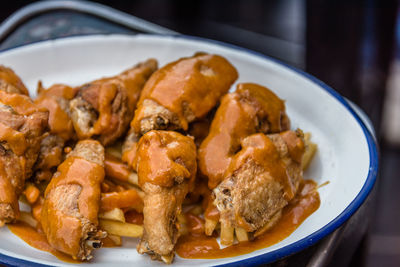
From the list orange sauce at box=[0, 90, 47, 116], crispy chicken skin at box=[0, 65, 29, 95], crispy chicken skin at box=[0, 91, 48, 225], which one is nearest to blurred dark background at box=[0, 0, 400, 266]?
crispy chicken skin at box=[0, 65, 29, 95]

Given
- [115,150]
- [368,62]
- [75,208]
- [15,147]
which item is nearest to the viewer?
[75,208]

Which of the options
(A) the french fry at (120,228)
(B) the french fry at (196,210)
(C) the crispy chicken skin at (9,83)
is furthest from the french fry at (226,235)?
(C) the crispy chicken skin at (9,83)

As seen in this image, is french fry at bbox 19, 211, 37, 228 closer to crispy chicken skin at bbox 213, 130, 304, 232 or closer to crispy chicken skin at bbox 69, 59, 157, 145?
crispy chicken skin at bbox 69, 59, 157, 145

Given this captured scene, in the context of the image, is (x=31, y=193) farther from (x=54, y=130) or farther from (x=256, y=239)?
(x=256, y=239)

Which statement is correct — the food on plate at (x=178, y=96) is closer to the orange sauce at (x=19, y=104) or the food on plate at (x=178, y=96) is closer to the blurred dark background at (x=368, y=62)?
the orange sauce at (x=19, y=104)

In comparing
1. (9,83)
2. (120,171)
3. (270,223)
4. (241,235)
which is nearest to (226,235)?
(241,235)

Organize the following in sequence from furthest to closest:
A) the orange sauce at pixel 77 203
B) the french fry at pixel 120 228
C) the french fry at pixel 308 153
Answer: the french fry at pixel 308 153 → the french fry at pixel 120 228 → the orange sauce at pixel 77 203
